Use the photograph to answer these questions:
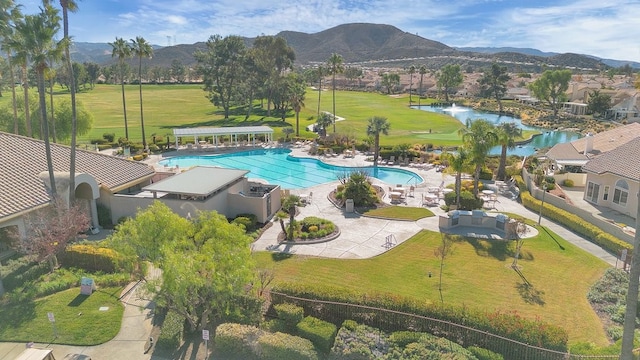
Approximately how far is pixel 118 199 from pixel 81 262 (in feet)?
23.3

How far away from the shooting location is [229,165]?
45.5 metres

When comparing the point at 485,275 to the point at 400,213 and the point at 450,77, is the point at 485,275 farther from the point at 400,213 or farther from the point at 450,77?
the point at 450,77

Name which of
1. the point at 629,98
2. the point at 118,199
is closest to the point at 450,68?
the point at 629,98

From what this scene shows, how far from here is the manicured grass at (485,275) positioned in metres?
16.9

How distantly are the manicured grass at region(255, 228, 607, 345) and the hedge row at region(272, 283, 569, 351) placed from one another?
233 cm

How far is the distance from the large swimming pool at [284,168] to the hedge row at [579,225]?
1101cm

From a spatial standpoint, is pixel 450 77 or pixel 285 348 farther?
pixel 450 77

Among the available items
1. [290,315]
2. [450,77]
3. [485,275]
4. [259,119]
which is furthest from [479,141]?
[450,77]

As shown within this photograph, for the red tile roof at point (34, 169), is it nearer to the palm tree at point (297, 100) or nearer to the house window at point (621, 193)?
the palm tree at point (297, 100)

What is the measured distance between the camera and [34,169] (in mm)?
24688

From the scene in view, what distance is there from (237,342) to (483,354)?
801 centimetres

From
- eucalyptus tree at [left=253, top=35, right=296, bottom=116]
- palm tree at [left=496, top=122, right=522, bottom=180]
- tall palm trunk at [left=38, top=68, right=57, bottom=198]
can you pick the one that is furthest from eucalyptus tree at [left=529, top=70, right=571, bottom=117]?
tall palm trunk at [left=38, top=68, right=57, bottom=198]

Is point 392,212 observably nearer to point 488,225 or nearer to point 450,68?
point 488,225

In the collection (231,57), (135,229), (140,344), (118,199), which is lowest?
(140,344)
